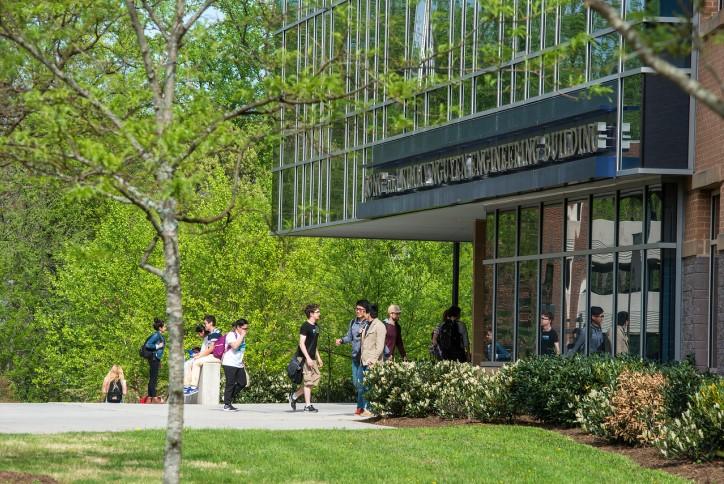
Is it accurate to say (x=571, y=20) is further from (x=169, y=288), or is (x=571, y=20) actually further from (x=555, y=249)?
(x=169, y=288)

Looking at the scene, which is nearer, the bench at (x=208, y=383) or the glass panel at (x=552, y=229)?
the glass panel at (x=552, y=229)

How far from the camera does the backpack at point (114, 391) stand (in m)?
30.9

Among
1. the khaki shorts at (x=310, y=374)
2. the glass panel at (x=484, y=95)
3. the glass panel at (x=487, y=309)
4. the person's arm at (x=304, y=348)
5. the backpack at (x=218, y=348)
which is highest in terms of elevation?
the glass panel at (x=484, y=95)

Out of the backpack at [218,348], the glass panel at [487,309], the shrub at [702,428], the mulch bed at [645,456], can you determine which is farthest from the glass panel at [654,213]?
the backpack at [218,348]

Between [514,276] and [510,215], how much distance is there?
1139mm

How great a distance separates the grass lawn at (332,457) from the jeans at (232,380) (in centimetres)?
592

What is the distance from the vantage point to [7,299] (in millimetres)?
52781

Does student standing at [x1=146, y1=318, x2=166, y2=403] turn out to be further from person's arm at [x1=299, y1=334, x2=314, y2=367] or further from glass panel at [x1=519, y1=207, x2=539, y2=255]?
glass panel at [x1=519, y1=207, x2=539, y2=255]

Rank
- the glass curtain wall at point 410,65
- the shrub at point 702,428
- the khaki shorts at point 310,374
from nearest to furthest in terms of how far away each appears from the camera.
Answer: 1. the shrub at point 702,428
2. the glass curtain wall at point 410,65
3. the khaki shorts at point 310,374

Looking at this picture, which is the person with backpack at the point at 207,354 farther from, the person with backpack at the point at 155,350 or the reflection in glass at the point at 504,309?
the reflection in glass at the point at 504,309

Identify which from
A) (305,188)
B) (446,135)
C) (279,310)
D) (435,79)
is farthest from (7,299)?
(435,79)

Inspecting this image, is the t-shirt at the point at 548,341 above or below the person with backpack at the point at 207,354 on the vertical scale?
above

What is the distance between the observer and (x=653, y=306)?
19.8 meters

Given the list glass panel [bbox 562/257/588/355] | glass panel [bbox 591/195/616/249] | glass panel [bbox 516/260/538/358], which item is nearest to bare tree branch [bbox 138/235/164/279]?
glass panel [bbox 591/195/616/249]
